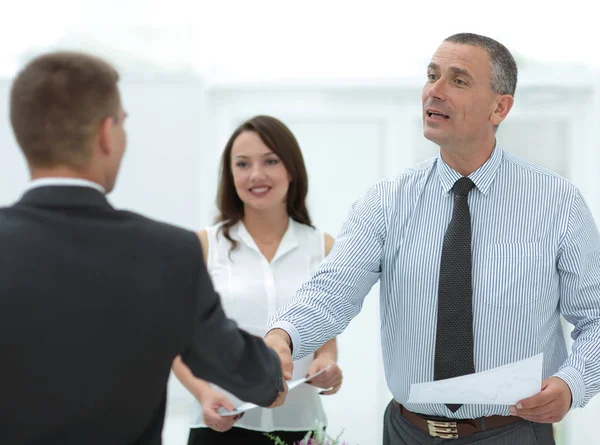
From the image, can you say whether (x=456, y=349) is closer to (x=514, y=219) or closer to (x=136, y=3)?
(x=514, y=219)

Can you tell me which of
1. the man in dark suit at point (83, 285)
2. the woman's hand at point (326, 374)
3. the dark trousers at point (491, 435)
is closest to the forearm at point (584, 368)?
the dark trousers at point (491, 435)

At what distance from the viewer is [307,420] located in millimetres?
2658

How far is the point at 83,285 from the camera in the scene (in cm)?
121

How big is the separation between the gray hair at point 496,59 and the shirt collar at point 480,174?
18 cm

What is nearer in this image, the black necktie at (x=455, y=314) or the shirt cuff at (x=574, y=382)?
the shirt cuff at (x=574, y=382)

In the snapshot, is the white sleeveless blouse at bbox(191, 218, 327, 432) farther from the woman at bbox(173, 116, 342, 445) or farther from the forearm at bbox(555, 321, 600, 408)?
the forearm at bbox(555, 321, 600, 408)

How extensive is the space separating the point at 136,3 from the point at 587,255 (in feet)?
11.4

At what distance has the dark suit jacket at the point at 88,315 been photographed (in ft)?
3.88

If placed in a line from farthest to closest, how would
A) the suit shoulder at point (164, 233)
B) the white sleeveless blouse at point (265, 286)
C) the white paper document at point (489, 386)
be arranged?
the white sleeveless blouse at point (265, 286)
the white paper document at point (489, 386)
the suit shoulder at point (164, 233)

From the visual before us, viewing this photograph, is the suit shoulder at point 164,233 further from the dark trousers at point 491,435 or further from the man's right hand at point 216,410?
the man's right hand at point 216,410

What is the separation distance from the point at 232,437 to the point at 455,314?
93 cm

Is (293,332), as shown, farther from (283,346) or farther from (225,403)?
(225,403)

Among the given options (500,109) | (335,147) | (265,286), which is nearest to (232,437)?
(265,286)

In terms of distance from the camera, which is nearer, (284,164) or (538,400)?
(538,400)
